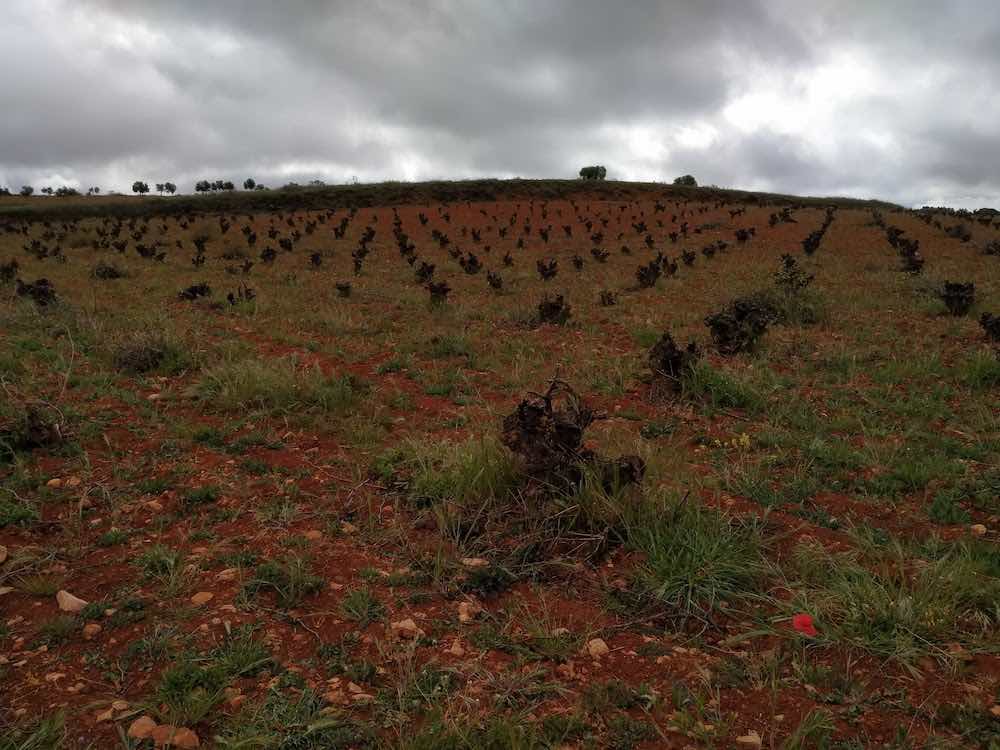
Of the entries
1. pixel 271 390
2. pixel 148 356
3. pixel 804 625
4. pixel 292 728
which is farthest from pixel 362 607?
pixel 148 356

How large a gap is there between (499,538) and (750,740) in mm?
1654

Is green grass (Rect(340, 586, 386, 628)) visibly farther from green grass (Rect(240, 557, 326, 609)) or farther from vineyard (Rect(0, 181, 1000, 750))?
green grass (Rect(240, 557, 326, 609))

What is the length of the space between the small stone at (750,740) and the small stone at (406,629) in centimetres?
134

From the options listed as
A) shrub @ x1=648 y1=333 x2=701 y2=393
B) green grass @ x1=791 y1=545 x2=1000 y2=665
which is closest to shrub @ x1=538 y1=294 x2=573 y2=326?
shrub @ x1=648 y1=333 x2=701 y2=393

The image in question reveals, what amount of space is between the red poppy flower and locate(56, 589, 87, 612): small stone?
10.6ft

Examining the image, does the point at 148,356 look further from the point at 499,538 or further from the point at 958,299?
the point at 958,299

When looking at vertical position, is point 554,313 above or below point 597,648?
above

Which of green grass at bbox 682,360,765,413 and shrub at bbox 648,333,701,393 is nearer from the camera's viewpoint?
green grass at bbox 682,360,765,413

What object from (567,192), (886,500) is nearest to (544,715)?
(886,500)

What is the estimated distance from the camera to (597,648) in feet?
8.93

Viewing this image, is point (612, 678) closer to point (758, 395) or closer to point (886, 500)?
point (886, 500)

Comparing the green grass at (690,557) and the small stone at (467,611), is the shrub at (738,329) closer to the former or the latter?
the green grass at (690,557)

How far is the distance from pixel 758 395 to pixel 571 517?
3125 mm

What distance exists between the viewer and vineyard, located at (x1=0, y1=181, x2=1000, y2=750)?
7.75 ft
